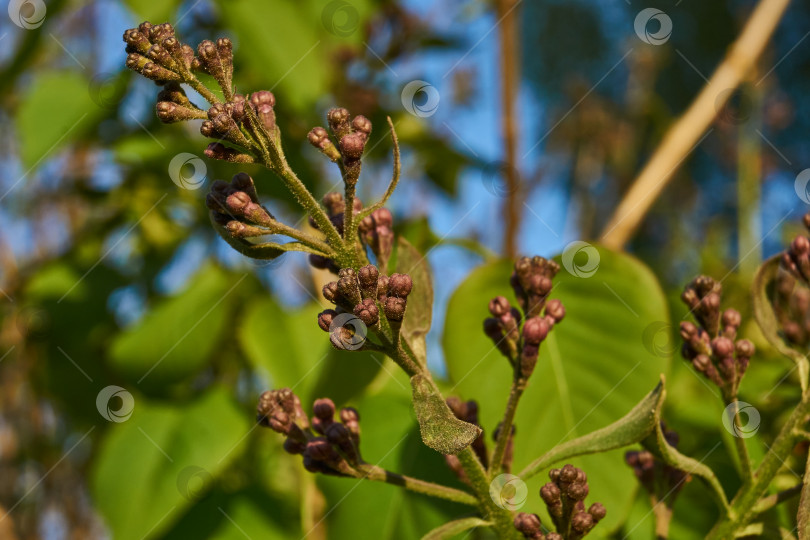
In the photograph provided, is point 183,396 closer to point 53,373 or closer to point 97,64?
point 53,373

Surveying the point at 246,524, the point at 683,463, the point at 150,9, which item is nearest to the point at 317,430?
the point at 683,463

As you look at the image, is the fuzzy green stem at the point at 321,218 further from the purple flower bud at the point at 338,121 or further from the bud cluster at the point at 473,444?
the bud cluster at the point at 473,444

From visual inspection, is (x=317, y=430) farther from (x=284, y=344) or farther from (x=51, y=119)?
(x=51, y=119)

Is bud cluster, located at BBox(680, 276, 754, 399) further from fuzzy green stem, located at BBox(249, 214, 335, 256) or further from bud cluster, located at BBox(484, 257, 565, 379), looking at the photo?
fuzzy green stem, located at BBox(249, 214, 335, 256)

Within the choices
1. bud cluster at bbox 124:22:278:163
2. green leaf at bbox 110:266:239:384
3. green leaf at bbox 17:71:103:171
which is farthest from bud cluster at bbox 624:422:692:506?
green leaf at bbox 17:71:103:171

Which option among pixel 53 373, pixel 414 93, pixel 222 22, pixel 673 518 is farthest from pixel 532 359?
pixel 53 373

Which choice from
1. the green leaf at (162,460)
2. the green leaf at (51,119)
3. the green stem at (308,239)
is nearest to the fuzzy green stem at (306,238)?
the green stem at (308,239)
